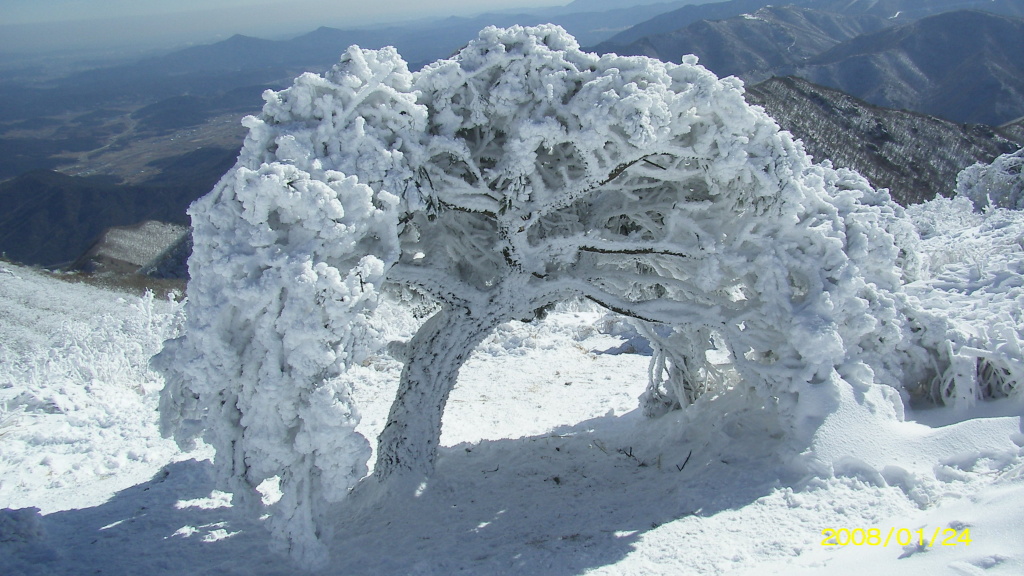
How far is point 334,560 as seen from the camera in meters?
4.25

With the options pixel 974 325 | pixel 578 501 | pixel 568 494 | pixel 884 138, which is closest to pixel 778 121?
pixel 884 138

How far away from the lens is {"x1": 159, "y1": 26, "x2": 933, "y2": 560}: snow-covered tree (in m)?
3.72

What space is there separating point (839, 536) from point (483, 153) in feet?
11.7

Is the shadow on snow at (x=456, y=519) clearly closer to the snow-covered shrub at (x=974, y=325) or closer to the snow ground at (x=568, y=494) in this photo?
the snow ground at (x=568, y=494)

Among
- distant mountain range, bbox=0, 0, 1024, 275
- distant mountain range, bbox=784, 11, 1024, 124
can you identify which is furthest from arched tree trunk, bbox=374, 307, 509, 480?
distant mountain range, bbox=784, 11, 1024, 124

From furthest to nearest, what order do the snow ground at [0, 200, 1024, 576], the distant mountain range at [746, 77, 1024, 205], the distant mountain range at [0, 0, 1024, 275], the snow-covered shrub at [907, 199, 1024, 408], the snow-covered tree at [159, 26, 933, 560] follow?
the distant mountain range at [0, 0, 1024, 275], the distant mountain range at [746, 77, 1024, 205], the snow-covered shrub at [907, 199, 1024, 408], the snow ground at [0, 200, 1024, 576], the snow-covered tree at [159, 26, 933, 560]

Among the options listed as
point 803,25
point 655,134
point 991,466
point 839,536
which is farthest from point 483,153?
point 803,25

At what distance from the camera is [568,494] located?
17.1 ft

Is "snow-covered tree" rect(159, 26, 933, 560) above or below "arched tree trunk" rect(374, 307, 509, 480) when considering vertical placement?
above
